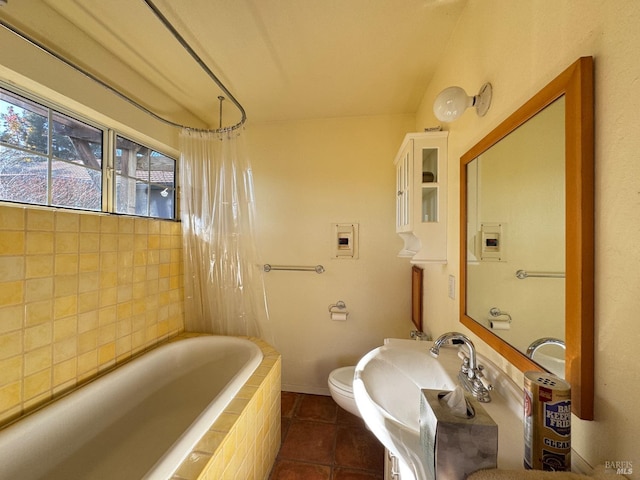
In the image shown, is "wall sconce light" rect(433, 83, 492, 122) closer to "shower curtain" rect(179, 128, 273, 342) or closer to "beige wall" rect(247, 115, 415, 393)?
"beige wall" rect(247, 115, 415, 393)

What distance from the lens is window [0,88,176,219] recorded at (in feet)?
3.48

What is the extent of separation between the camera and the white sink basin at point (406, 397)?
1.90ft

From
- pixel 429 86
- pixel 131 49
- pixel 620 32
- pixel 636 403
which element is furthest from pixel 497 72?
pixel 131 49

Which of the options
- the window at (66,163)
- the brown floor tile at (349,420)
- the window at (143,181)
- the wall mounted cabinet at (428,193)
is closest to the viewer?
the window at (66,163)

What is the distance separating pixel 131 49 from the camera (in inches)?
52.1

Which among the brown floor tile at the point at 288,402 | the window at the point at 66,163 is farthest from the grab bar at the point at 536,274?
the window at the point at 66,163

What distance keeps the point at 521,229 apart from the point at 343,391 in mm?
1283

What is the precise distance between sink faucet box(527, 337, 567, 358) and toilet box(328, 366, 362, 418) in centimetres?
104

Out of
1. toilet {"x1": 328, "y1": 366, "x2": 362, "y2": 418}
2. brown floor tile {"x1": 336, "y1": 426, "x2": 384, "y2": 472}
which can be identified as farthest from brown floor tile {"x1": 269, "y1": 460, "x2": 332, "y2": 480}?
toilet {"x1": 328, "y1": 366, "x2": 362, "y2": 418}

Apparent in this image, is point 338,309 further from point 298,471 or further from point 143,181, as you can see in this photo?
point 143,181

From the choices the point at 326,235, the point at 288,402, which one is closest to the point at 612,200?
the point at 326,235

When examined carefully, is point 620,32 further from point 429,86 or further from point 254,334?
point 254,334

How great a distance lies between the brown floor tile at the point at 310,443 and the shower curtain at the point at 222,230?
65 centimetres

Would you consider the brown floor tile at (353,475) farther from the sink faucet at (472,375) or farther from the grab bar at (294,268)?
the grab bar at (294,268)
